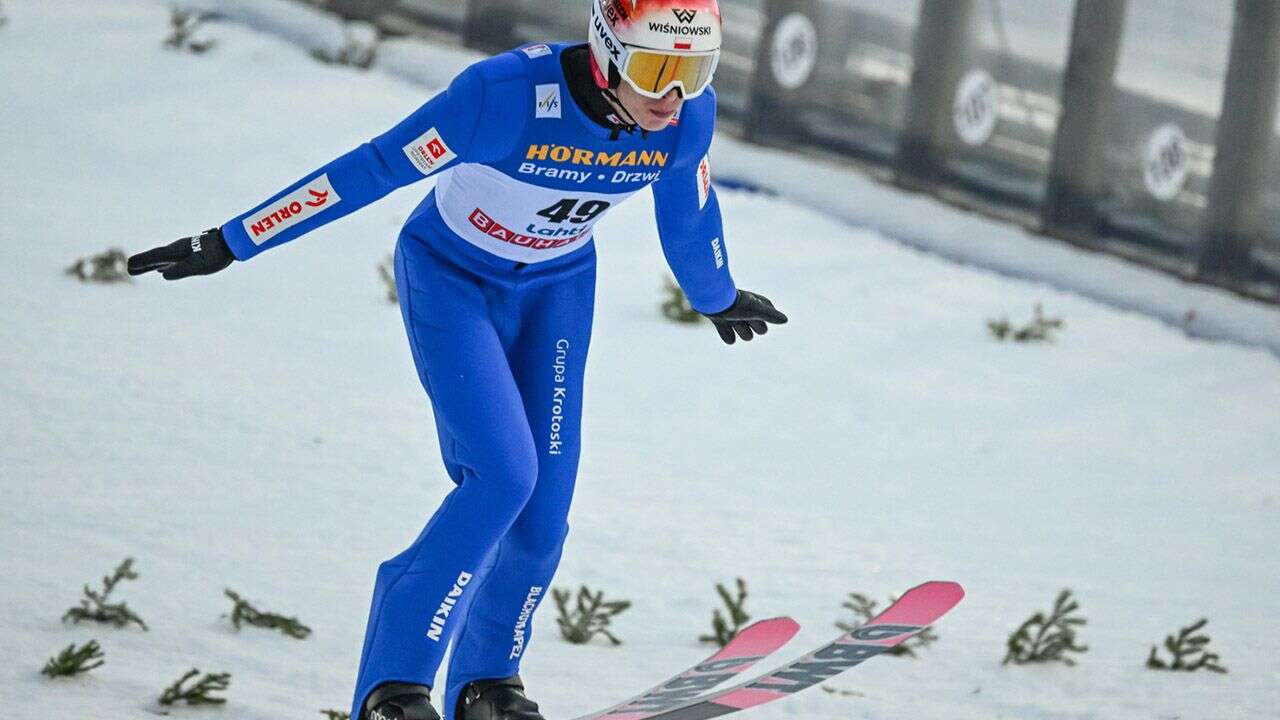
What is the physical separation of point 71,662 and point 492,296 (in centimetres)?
142

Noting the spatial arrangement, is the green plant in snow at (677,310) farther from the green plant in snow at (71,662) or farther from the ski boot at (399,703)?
the ski boot at (399,703)

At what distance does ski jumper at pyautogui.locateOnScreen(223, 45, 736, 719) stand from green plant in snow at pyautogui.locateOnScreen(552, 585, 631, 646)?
3.08 feet

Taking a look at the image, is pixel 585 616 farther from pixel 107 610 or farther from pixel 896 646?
pixel 107 610

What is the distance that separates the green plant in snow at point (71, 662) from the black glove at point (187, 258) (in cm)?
106

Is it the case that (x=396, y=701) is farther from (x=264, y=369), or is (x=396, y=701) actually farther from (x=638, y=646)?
(x=264, y=369)

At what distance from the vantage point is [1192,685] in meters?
5.10

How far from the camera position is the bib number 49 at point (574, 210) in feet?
12.5

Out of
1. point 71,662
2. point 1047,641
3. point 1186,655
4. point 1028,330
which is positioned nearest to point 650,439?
point 1047,641

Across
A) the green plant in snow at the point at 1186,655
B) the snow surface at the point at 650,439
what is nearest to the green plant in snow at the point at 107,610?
the snow surface at the point at 650,439

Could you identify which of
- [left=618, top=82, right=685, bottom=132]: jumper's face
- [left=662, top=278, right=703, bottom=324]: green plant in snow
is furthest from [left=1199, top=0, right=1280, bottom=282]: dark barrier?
[left=618, top=82, right=685, bottom=132]: jumper's face

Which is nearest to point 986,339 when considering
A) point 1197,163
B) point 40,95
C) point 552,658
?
point 1197,163

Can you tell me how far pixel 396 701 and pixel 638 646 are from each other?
5.18ft

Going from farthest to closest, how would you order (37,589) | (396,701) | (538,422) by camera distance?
(37,589) < (538,422) < (396,701)

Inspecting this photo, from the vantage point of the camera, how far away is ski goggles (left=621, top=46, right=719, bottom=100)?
3.51 metres
